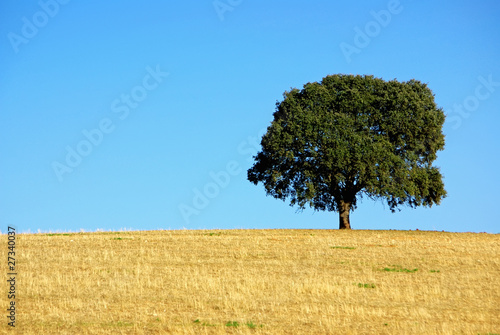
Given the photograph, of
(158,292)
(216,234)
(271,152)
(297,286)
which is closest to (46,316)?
(158,292)

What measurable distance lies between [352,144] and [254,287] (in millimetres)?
28687

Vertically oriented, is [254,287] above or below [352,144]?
below

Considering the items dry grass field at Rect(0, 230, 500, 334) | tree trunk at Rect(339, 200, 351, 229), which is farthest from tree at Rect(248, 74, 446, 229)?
dry grass field at Rect(0, 230, 500, 334)

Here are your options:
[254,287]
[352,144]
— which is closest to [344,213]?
[352,144]

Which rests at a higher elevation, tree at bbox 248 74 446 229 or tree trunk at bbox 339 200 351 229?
tree at bbox 248 74 446 229

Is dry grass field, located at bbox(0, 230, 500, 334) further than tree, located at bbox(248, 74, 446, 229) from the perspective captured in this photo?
No

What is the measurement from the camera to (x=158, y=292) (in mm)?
23844

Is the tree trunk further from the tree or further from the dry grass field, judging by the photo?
the dry grass field

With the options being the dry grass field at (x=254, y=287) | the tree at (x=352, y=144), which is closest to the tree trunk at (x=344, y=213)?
the tree at (x=352, y=144)

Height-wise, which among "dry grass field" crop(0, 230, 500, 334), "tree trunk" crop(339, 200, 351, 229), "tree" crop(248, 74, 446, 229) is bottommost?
"dry grass field" crop(0, 230, 500, 334)

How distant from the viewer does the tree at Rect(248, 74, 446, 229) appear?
51.3m

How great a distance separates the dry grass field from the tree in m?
11.0

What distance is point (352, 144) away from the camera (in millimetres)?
51000

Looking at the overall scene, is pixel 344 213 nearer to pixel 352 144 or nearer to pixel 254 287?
pixel 352 144
